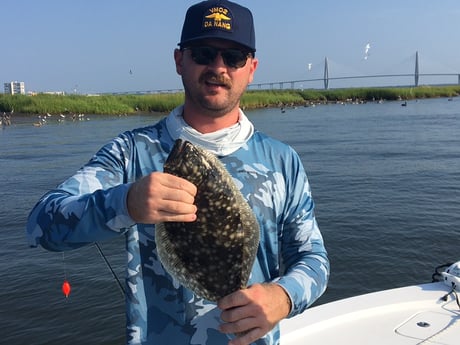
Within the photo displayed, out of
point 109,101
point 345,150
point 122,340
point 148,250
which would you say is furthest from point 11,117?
point 148,250

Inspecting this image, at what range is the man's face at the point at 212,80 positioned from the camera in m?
2.41

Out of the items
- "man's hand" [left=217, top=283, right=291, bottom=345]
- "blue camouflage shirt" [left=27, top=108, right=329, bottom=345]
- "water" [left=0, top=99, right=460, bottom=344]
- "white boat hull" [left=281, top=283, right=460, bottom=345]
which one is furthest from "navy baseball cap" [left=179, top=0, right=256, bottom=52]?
"water" [left=0, top=99, right=460, bottom=344]

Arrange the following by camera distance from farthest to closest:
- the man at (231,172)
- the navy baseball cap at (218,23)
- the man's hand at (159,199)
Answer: the navy baseball cap at (218,23) → the man at (231,172) → the man's hand at (159,199)

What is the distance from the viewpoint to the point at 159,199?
5.75 ft

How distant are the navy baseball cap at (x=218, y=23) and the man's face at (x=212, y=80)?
0.05 meters

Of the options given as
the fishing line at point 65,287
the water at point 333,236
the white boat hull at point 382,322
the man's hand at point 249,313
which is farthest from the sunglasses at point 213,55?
the fishing line at point 65,287

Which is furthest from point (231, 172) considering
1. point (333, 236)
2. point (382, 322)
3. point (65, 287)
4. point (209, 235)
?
point (333, 236)

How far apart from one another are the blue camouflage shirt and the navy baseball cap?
533mm

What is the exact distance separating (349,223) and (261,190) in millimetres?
11280

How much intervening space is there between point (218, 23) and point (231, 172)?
78 cm

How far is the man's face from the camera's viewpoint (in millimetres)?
2406

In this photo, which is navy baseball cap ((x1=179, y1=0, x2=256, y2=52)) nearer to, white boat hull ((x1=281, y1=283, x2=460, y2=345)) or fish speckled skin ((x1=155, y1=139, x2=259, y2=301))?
fish speckled skin ((x1=155, y1=139, x2=259, y2=301))

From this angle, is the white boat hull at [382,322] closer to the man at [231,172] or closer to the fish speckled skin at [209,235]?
the man at [231,172]

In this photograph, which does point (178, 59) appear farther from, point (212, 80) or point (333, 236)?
point (333, 236)
